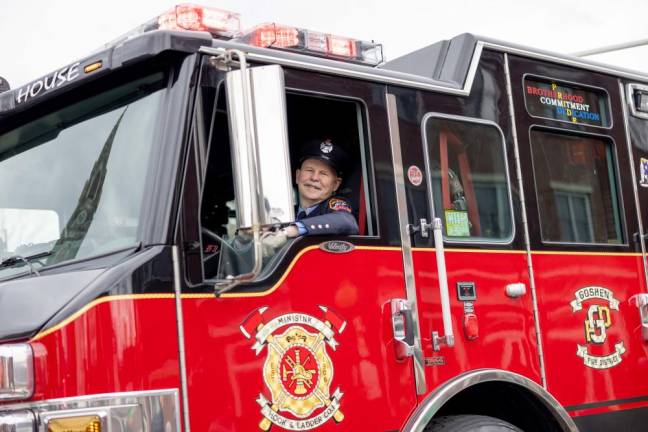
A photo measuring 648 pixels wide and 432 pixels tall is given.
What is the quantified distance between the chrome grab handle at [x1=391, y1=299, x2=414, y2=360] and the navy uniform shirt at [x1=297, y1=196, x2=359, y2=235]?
1.30 ft

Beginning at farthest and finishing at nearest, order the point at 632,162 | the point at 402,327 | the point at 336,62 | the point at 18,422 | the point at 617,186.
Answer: the point at 632,162 → the point at 617,186 → the point at 336,62 → the point at 402,327 → the point at 18,422

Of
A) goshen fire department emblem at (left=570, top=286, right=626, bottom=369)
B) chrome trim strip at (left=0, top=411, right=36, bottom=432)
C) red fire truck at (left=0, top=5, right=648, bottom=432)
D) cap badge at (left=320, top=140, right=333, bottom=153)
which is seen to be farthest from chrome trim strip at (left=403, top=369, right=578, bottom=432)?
chrome trim strip at (left=0, top=411, right=36, bottom=432)

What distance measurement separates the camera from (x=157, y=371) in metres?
3.45

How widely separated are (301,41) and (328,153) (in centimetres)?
63

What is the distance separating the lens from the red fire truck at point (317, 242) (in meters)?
3.42

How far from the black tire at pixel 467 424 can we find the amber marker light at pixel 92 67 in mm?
2226

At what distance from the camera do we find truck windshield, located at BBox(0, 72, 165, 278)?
3.73 meters

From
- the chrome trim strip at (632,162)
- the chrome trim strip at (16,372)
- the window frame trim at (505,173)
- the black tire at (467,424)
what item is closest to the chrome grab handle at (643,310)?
the chrome trim strip at (632,162)

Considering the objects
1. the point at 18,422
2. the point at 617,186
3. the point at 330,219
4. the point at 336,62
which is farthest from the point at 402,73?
the point at 18,422

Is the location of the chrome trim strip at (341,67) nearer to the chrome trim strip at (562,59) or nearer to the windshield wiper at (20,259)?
Answer: the chrome trim strip at (562,59)

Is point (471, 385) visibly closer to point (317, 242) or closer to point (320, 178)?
point (317, 242)

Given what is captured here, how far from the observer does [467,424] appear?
174 inches

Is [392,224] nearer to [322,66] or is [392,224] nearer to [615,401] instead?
[322,66]

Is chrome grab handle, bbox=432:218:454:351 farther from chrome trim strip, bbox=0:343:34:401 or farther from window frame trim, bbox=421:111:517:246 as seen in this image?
chrome trim strip, bbox=0:343:34:401
